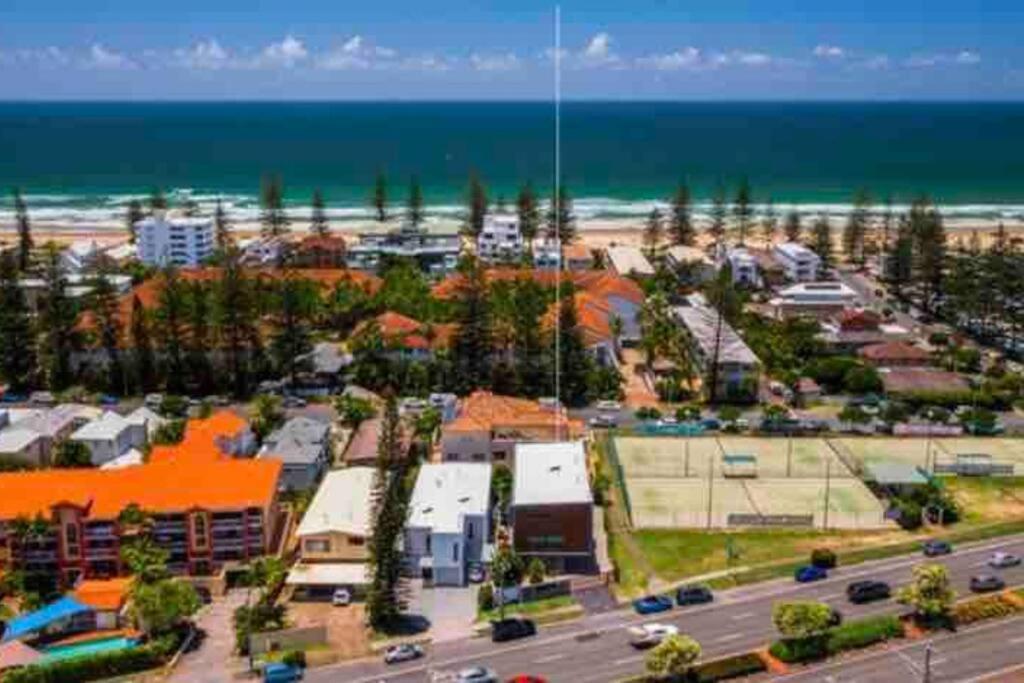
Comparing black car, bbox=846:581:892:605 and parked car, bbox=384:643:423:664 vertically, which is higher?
black car, bbox=846:581:892:605

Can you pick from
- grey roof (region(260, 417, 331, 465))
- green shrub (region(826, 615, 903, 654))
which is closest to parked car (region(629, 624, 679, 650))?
green shrub (region(826, 615, 903, 654))

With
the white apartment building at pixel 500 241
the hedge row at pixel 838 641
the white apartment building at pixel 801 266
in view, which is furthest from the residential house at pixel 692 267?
the hedge row at pixel 838 641

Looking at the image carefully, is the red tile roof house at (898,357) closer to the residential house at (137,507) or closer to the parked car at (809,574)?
the parked car at (809,574)

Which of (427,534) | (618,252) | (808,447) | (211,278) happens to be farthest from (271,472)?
(618,252)

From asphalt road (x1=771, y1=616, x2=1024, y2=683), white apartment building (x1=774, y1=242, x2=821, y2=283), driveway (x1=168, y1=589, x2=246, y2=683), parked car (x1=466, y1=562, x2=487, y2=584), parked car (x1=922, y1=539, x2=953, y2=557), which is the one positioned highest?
white apartment building (x1=774, y1=242, x2=821, y2=283)

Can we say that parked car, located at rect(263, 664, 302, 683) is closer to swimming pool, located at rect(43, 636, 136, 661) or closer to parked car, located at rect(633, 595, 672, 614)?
swimming pool, located at rect(43, 636, 136, 661)

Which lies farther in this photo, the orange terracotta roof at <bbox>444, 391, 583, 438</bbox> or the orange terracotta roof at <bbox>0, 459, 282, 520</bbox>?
the orange terracotta roof at <bbox>444, 391, 583, 438</bbox>

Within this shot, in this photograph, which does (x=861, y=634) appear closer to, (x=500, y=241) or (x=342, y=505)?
(x=342, y=505)
